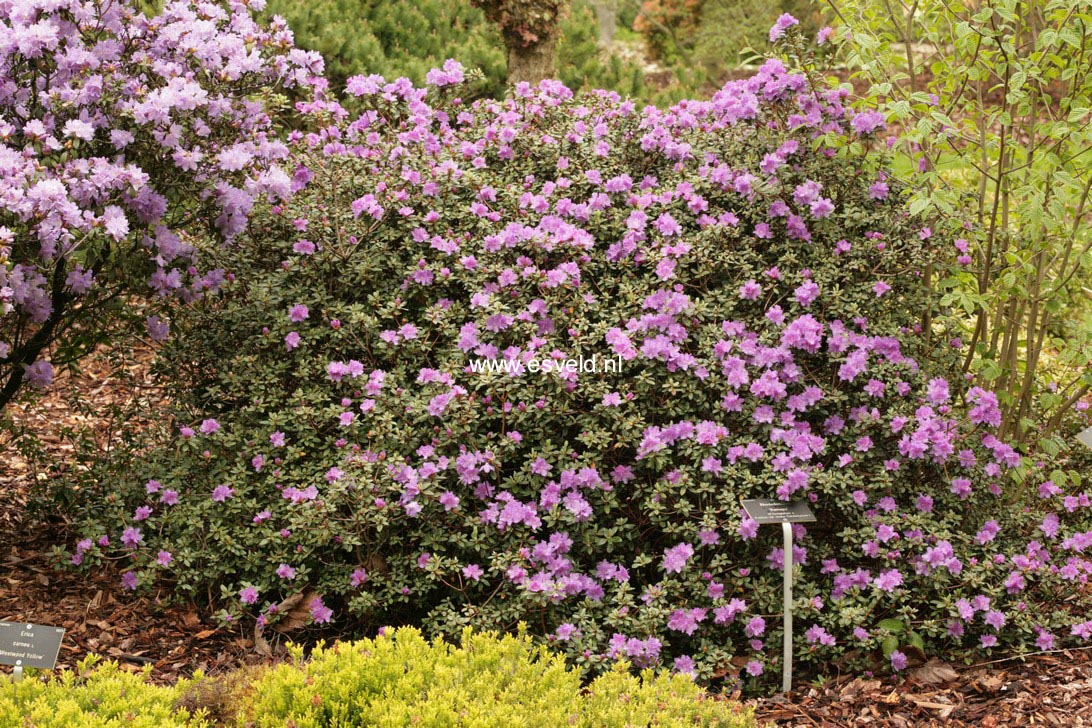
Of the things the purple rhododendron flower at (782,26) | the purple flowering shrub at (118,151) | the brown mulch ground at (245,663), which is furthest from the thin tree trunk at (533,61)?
the brown mulch ground at (245,663)

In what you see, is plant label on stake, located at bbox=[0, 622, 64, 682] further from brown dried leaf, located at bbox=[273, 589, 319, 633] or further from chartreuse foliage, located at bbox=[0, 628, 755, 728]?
brown dried leaf, located at bbox=[273, 589, 319, 633]

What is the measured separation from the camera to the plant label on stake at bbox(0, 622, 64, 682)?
8.12 feet

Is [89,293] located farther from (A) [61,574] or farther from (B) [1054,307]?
(B) [1054,307]

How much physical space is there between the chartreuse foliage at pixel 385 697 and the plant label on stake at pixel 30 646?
5cm

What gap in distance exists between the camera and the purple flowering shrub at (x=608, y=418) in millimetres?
3293

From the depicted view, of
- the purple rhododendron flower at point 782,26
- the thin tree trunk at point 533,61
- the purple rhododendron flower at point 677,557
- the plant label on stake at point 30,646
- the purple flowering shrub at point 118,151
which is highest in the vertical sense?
the thin tree trunk at point 533,61

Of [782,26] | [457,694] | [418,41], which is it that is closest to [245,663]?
[457,694]

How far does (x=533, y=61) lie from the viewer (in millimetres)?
6352

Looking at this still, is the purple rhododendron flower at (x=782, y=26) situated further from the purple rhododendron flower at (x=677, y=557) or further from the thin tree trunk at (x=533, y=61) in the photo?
the thin tree trunk at (x=533, y=61)

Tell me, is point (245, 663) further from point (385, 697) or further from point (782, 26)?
point (782, 26)

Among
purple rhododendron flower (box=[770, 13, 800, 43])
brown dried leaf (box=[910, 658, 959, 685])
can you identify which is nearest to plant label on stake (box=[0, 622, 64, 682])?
brown dried leaf (box=[910, 658, 959, 685])

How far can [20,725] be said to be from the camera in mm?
2232

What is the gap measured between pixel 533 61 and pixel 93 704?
4804 millimetres

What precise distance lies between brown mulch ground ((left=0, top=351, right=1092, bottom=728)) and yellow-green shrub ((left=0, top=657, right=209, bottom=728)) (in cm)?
81
